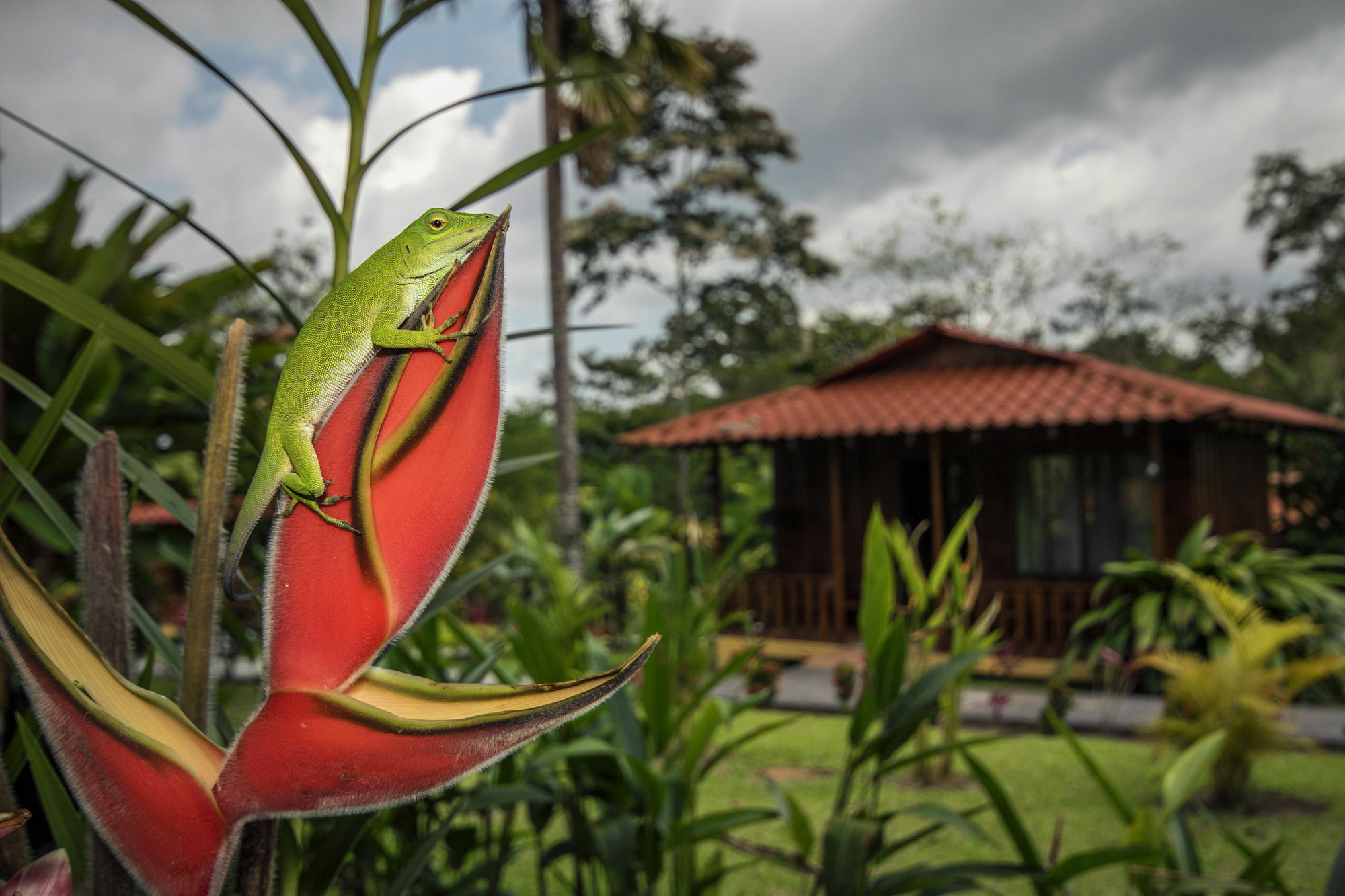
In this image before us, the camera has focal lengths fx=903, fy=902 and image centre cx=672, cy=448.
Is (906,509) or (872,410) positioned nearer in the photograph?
(872,410)

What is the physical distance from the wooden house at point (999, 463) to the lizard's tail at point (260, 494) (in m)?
9.30

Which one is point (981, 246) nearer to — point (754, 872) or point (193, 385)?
point (754, 872)

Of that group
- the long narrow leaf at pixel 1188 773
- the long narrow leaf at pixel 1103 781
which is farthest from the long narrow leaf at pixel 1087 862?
the long narrow leaf at pixel 1188 773

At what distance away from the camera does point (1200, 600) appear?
765 centimetres

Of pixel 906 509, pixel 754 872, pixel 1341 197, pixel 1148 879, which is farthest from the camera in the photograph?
pixel 1341 197

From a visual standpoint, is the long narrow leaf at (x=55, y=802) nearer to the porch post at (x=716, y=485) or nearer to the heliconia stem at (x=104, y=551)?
the heliconia stem at (x=104, y=551)

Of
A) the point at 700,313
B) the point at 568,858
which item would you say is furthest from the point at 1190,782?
the point at 700,313

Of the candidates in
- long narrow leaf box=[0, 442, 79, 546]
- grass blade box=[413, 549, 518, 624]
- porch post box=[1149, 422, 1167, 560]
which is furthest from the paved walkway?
long narrow leaf box=[0, 442, 79, 546]

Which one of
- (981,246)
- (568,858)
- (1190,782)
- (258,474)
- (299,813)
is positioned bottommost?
(568,858)

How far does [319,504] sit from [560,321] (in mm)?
9769

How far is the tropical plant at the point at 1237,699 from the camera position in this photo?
5.08 metres

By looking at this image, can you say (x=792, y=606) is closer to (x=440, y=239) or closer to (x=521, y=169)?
(x=521, y=169)

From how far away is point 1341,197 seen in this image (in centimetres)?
2488

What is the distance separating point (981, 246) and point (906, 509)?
18.6 metres
